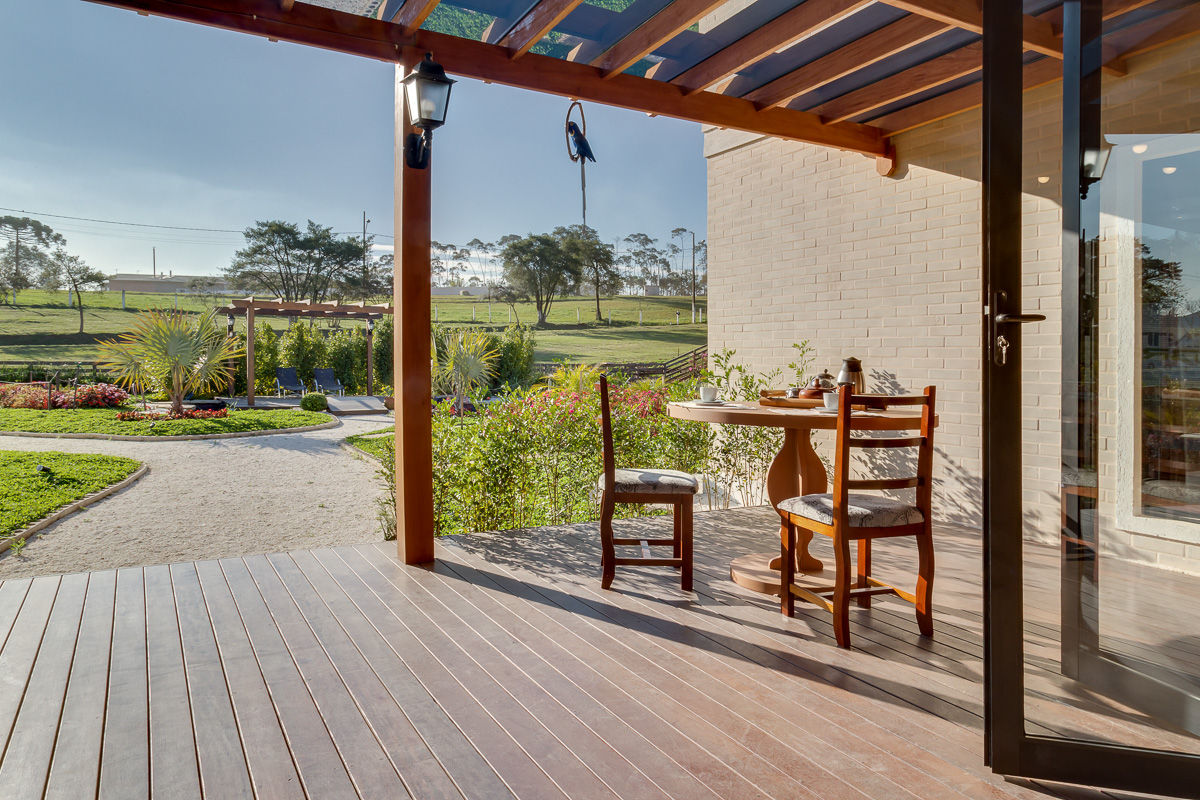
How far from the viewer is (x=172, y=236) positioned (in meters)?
17.6

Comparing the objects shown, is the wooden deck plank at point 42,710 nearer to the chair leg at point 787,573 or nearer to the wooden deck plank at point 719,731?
the wooden deck plank at point 719,731

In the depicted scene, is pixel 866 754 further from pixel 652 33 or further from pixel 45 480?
pixel 45 480

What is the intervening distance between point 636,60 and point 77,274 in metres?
12.2

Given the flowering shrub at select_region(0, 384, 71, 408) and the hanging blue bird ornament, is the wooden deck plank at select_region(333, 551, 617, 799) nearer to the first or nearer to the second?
the hanging blue bird ornament

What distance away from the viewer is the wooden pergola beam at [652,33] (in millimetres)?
2928

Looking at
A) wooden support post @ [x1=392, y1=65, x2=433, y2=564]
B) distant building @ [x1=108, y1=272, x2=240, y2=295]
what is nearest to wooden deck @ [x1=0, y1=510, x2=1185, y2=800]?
wooden support post @ [x1=392, y1=65, x2=433, y2=564]

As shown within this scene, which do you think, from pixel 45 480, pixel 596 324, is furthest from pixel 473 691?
pixel 596 324

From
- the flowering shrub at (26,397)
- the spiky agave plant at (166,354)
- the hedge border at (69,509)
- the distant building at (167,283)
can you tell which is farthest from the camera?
the distant building at (167,283)

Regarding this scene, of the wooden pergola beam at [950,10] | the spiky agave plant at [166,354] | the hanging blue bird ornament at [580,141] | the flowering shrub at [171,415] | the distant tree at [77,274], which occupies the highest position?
the distant tree at [77,274]

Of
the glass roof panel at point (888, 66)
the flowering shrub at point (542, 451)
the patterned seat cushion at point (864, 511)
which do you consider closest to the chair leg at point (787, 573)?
the patterned seat cushion at point (864, 511)

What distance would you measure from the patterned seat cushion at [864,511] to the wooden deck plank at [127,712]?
2.22 m

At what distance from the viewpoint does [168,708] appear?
2.05m

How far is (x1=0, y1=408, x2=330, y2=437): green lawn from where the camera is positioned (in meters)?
8.10

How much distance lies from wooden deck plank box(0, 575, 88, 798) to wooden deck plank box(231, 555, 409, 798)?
62 cm
